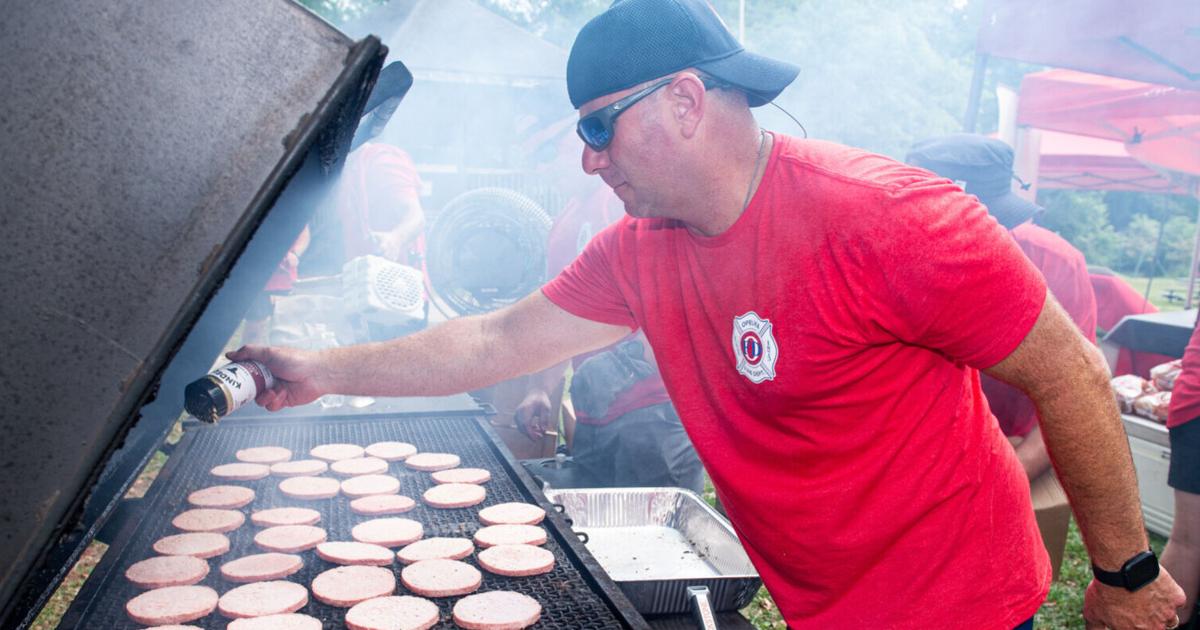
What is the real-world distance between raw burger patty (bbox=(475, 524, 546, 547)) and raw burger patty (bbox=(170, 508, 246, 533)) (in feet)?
2.75

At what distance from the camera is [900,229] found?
175cm

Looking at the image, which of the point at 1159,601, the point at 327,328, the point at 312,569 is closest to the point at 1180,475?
the point at 1159,601

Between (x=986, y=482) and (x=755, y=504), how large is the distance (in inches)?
25.1

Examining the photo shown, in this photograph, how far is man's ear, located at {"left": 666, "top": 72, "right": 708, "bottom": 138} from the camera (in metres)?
1.98

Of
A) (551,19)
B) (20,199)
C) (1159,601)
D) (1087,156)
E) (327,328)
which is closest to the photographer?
(20,199)

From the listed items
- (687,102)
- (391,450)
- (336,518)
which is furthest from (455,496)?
(687,102)

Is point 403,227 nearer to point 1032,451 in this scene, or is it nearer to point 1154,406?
point 1032,451

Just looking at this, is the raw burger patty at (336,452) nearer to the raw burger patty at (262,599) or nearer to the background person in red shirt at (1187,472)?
the raw burger patty at (262,599)

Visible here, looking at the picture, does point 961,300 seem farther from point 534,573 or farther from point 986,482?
point 534,573

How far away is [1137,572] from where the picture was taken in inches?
77.2

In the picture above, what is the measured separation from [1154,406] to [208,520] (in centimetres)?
671

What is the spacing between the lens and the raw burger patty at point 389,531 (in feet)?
8.25

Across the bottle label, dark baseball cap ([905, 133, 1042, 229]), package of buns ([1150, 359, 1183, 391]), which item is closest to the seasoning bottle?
the bottle label

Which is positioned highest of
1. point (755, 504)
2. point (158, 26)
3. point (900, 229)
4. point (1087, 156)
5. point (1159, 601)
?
point (1087, 156)
